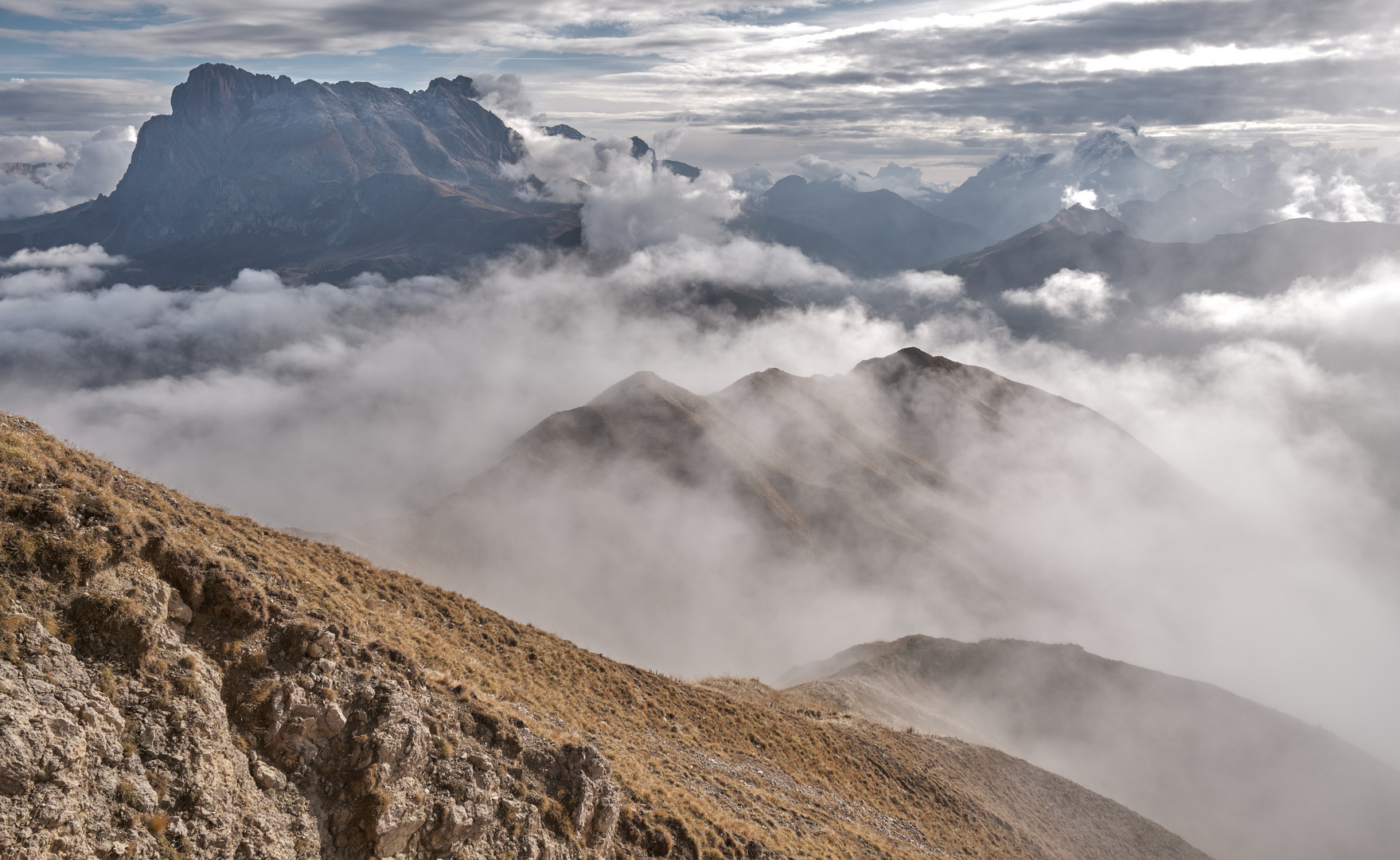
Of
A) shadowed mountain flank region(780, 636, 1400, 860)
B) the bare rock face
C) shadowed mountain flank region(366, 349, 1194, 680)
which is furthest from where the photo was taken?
shadowed mountain flank region(366, 349, 1194, 680)

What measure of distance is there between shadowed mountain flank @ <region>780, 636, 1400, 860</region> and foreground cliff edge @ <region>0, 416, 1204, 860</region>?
47.8m

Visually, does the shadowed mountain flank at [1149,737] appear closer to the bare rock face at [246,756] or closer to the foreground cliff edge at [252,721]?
the foreground cliff edge at [252,721]

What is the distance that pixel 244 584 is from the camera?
16.1 meters

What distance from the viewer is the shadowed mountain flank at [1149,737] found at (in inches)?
2813

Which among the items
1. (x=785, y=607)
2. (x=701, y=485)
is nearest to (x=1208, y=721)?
(x=785, y=607)

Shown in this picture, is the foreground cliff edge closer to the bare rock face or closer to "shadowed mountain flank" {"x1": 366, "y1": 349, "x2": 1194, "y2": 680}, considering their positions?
the bare rock face

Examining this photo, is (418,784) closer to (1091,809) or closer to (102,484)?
(102,484)

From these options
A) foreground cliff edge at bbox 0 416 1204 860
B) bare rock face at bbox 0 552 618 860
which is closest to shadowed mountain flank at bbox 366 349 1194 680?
foreground cliff edge at bbox 0 416 1204 860

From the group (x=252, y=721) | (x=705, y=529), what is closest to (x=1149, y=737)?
(x=705, y=529)

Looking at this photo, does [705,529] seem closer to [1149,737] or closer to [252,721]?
[1149,737]

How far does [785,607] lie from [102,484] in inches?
5005

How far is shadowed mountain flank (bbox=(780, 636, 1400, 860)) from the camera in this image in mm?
71438

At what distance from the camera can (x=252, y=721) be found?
1432 centimetres

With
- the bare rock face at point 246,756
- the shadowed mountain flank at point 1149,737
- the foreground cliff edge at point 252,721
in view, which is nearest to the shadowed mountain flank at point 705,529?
the shadowed mountain flank at point 1149,737
